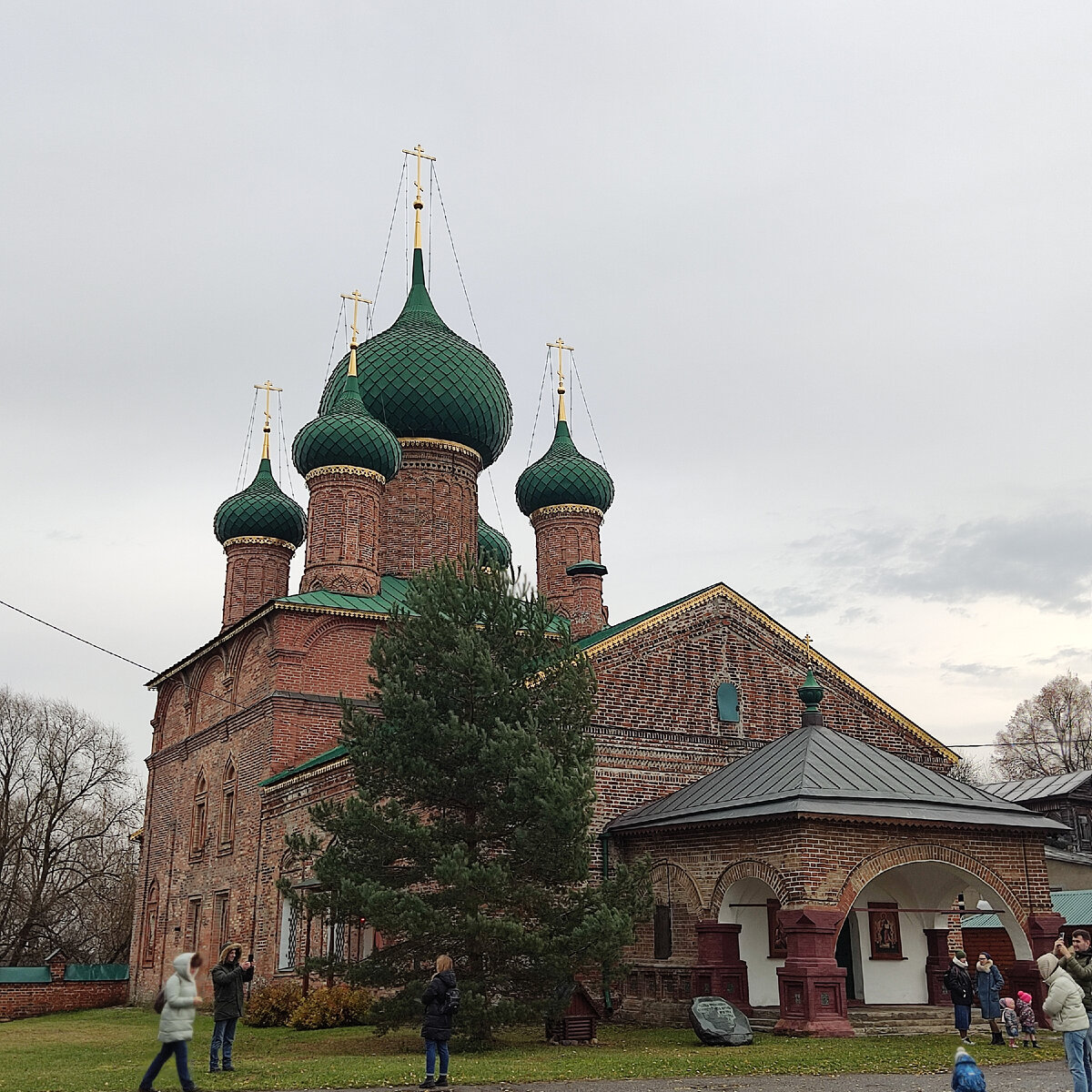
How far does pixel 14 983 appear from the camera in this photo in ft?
94.8

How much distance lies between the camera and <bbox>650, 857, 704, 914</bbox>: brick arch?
54.3ft

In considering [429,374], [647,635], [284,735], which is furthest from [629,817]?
[429,374]

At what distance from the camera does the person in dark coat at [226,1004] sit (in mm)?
12859

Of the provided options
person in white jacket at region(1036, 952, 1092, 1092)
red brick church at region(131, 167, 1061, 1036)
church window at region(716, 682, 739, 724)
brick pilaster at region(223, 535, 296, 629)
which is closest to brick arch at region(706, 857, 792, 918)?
red brick church at region(131, 167, 1061, 1036)

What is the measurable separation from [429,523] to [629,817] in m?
11.3

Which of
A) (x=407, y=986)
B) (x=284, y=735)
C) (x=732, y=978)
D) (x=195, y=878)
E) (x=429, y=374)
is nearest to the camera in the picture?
(x=407, y=986)

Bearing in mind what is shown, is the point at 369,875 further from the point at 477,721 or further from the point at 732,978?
the point at 732,978

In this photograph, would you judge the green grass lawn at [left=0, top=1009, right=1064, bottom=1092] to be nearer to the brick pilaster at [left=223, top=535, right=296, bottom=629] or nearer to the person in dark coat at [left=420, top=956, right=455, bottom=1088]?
the person in dark coat at [left=420, top=956, right=455, bottom=1088]

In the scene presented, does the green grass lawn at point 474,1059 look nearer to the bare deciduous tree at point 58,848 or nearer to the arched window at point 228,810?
the arched window at point 228,810

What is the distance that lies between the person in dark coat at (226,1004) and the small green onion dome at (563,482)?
758 inches

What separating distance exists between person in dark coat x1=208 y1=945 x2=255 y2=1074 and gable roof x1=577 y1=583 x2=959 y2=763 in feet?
24.0

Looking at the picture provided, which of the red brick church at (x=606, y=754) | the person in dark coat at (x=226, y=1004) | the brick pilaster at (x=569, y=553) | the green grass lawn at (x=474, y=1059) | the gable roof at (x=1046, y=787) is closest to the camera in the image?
the green grass lawn at (x=474, y=1059)

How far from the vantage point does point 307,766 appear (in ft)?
70.6

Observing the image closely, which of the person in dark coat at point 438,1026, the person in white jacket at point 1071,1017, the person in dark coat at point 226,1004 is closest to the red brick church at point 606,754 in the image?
the person in dark coat at point 226,1004
